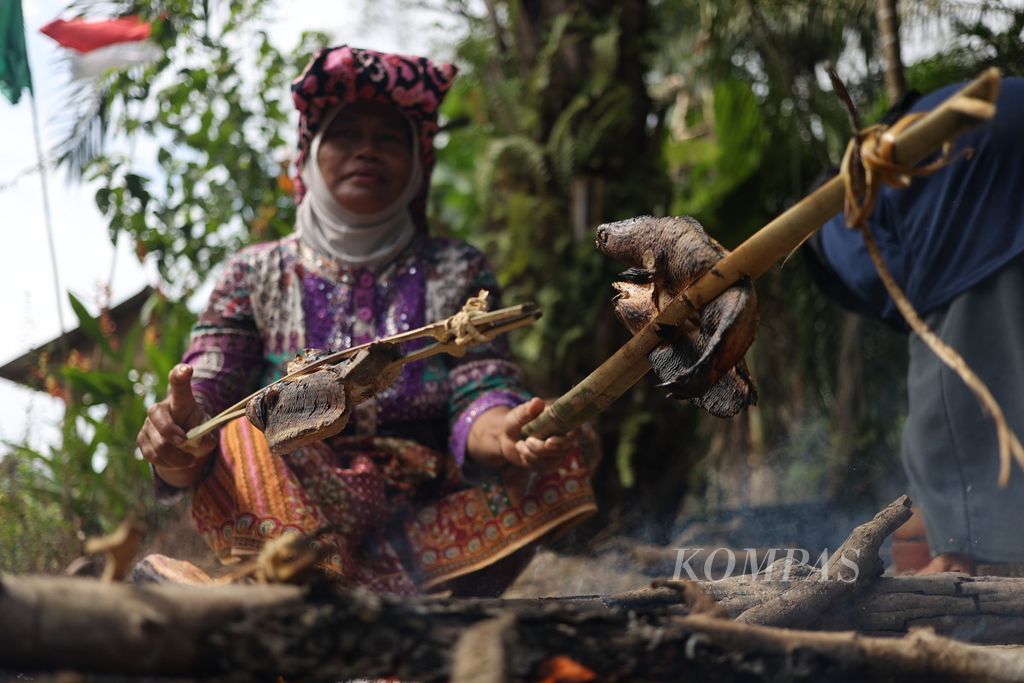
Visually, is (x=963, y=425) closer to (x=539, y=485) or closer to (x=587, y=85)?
(x=539, y=485)

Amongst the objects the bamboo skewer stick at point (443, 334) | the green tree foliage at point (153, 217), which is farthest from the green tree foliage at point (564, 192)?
the bamboo skewer stick at point (443, 334)

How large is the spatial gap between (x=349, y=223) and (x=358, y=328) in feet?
1.11

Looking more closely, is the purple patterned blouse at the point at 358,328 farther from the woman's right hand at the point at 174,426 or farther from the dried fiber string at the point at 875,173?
the dried fiber string at the point at 875,173

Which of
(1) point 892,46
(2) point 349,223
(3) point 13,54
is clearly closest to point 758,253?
(2) point 349,223

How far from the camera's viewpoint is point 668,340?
1.83 meters

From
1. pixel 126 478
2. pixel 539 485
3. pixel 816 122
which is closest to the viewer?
pixel 539 485

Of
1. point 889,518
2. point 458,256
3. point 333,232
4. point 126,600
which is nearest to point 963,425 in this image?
point 889,518

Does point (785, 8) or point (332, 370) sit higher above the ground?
point (785, 8)

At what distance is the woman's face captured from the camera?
3.08 meters

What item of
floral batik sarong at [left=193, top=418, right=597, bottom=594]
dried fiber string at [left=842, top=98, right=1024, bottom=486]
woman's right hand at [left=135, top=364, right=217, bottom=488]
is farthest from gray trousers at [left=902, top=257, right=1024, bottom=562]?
woman's right hand at [left=135, top=364, right=217, bottom=488]

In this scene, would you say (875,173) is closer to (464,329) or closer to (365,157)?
(464,329)

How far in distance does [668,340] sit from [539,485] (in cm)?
125

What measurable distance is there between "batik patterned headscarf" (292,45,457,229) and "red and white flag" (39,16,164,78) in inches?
68.6

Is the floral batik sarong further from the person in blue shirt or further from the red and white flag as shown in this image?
the red and white flag
